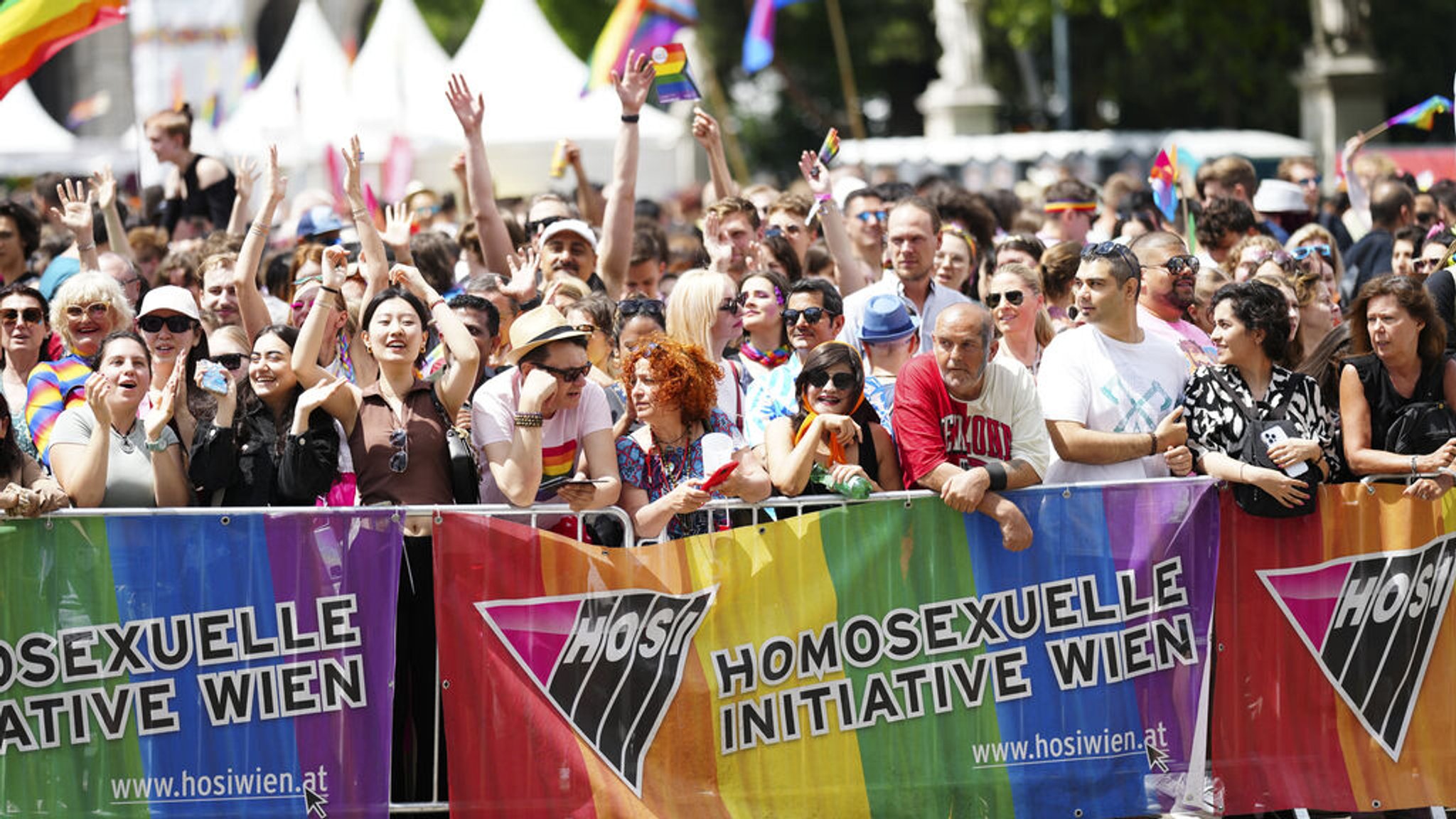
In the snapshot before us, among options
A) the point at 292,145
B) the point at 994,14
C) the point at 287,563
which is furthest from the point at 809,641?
the point at 994,14

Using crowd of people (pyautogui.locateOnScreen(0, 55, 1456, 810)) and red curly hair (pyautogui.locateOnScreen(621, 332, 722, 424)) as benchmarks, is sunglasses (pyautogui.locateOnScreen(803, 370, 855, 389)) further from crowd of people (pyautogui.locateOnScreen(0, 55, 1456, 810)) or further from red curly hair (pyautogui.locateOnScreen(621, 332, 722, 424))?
red curly hair (pyautogui.locateOnScreen(621, 332, 722, 424))

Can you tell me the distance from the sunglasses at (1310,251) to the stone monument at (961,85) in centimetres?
2421

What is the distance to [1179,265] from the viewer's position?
7660 millimetres

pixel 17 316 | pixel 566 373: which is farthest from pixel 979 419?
pixel 17 316

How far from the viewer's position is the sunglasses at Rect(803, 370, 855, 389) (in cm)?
652

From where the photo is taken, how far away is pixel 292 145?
2108 centimetres

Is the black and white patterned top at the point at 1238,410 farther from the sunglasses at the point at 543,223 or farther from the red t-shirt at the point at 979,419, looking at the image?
the sunglasses at the point at 543,223

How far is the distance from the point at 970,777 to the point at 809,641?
694 millimetres

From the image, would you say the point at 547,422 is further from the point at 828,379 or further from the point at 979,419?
the point at 979,419

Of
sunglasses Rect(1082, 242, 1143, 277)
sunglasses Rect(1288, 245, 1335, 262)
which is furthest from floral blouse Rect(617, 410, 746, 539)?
sunglasses Rect(1288, 245, 1335, 262)

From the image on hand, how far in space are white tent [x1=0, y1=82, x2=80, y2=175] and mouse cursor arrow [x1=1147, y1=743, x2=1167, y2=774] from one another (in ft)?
58.9

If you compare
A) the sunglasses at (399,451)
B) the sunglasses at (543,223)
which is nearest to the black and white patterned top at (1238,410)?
the sunglasses at (399,451)

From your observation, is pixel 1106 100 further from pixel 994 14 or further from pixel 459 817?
pixel 459 817

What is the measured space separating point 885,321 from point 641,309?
4.02 feet
